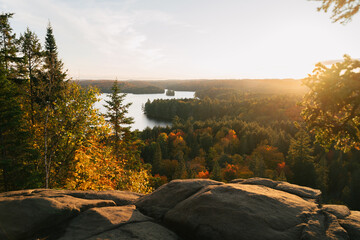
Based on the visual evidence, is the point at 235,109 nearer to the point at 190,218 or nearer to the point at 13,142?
the point at 13,142

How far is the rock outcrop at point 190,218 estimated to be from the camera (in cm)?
587

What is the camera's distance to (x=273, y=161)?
81.4 m

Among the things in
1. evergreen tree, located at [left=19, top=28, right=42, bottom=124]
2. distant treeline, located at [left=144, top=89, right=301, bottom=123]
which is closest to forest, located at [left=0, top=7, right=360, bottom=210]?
evergreen tree, located at [left=19, top=28, right=42, bottom=124]

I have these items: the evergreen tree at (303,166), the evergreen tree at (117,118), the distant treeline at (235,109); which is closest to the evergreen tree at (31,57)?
the evergreen tree at (117,118)

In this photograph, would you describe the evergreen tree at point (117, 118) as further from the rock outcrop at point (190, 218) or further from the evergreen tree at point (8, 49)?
the rock outcrop at point (190, 218)

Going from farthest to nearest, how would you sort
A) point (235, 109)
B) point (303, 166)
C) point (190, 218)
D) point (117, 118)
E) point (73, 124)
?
point (235, 109) → point (303, 166) → point (117, 118) → point (73, 124) → point (190, 218)

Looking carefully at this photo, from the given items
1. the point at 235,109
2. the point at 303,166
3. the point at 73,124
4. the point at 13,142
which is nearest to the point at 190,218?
the point at 73,124

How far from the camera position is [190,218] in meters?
6.72

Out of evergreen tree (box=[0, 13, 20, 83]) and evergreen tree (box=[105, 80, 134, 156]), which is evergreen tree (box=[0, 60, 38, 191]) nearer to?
evergreen tree (box=[0, 13, 20, 83])

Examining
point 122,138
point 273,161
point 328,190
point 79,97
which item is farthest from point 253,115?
point 79,97

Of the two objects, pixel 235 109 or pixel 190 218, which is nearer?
pixel 190 218

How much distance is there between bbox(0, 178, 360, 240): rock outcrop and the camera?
5871mm

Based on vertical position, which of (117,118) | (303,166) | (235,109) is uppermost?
(117,118)

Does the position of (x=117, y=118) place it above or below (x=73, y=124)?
below
